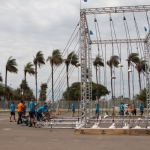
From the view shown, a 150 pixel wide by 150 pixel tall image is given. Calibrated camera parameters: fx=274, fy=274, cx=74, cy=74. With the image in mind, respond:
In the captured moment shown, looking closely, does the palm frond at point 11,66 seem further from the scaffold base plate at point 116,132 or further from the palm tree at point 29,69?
the scaffold base plate at point 116,132

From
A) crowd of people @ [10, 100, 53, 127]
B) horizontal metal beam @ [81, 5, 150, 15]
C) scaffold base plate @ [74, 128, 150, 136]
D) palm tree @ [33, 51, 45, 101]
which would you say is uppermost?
palm tree @ [33, 51, 45, 101]

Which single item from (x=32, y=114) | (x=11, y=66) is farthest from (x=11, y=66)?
(x=32, y=114)

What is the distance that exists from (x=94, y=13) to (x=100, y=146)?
10575 mm

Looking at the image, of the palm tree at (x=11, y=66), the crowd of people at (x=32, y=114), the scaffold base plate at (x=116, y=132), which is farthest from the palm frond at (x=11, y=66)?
the scaffold base plate at (x=116, y=132)

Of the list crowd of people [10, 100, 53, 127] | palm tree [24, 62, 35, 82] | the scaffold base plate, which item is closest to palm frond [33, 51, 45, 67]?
palm tree [24, 62, 35, 82]

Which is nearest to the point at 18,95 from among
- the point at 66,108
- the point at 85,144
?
the point at 66,108

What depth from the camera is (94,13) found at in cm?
1841

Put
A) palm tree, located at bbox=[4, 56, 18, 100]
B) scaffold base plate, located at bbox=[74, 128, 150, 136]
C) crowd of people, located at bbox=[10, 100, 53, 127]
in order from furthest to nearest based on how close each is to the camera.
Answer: palm tree, located at bbox=[4, 56, 18, 100]
crowd of people, located at bbox=[10, 100, 53, 127]
scaffold base plate, located at bbox=[74, 128, 150, 136]

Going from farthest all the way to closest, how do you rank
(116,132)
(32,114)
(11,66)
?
(11,66) < (32,114) < (116,132)

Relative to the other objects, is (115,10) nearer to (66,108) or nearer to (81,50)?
(81,50)

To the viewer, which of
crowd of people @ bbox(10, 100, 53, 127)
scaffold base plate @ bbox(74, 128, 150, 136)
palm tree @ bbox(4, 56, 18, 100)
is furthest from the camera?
palm tree @ bbox(4, 56, 18, 100)

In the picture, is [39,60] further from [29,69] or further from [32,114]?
[32,114]

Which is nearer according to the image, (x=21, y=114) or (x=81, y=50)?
(x=81, y=50)

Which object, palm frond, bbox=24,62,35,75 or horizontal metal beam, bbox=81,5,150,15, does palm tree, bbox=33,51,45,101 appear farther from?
horizontal metal beam, bbox=81,5,150,15
